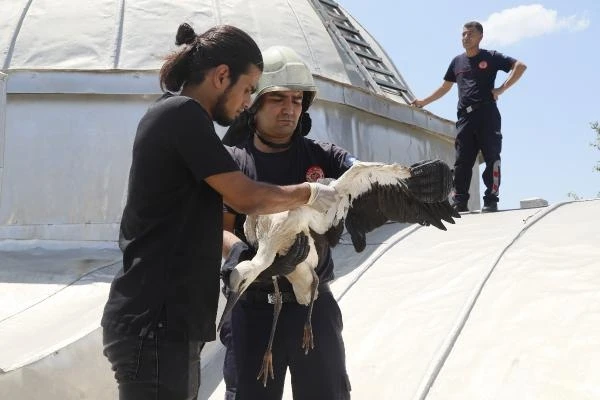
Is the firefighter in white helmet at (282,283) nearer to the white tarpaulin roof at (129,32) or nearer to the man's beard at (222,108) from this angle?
the man's beard at (222,108)

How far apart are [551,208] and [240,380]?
3966mm

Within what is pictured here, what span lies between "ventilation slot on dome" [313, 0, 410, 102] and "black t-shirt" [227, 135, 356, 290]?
5.40m

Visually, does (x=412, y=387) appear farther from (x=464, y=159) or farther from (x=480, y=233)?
(x=464, y=159)

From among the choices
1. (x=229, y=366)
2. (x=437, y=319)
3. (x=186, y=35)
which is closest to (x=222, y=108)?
(x=186, y=35)

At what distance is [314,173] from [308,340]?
0.53 m

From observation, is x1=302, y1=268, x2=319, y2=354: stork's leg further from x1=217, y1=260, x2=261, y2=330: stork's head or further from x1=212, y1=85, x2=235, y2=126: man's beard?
x1=212, y1=85, x2=235, y2=126: man's beard

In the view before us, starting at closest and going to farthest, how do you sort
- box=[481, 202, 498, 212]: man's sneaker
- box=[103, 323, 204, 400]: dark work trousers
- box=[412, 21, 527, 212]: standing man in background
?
box=[103, 323, 204, 400]: dark work trousers < box=[412, 21, 527, 212]: standing man in background < box=[481, 202, 498, 212]: man's sneaker

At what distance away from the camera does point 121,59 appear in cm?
650

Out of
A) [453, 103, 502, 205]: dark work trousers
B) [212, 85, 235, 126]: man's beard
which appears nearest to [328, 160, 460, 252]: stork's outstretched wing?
[212, 85, 235, 126]: man's beard

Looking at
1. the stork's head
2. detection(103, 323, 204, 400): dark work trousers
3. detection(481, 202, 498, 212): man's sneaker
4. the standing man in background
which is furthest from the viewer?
detection(481, 202, 498, 212): man's sneaker

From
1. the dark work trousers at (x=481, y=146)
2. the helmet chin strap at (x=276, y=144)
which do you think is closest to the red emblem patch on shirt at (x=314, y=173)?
the helmet chin strap at (x=276, y=144)

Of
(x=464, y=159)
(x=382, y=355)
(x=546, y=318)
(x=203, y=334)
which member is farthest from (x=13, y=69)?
(x=203, y=334)

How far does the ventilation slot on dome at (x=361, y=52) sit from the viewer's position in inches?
308

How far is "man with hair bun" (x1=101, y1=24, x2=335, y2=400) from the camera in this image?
1668 mm
